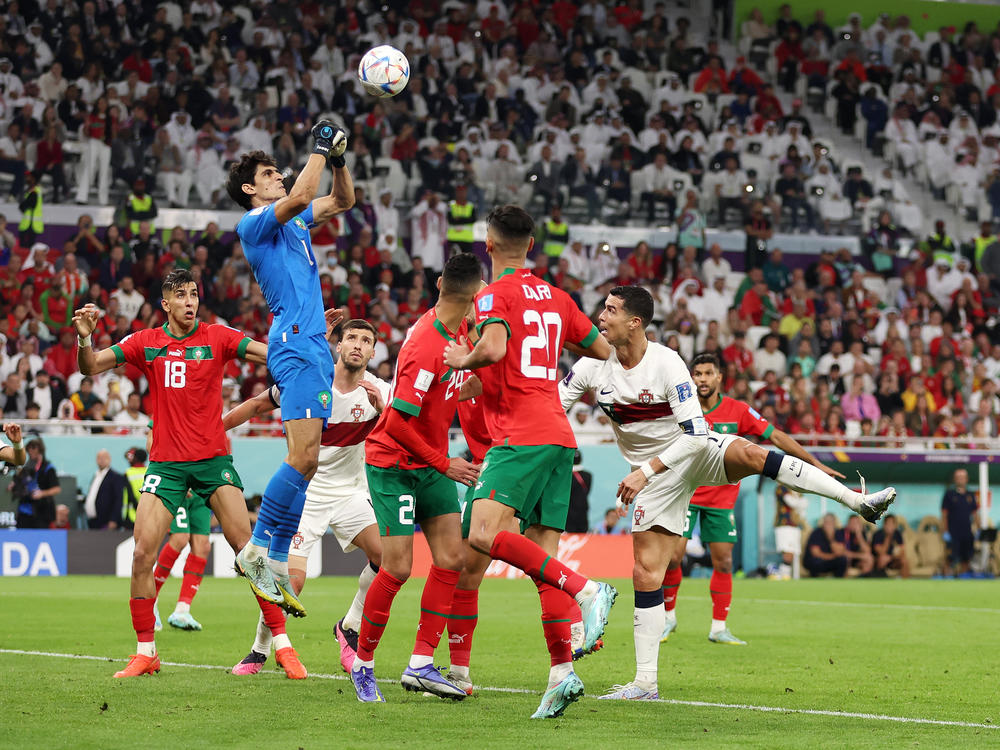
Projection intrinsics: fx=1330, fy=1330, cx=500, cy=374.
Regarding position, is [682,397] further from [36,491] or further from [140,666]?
[36,491]

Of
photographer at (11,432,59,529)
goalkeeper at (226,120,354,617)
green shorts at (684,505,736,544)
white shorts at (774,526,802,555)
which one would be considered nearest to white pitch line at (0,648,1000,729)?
goalkeeper at (226,120,354,617)

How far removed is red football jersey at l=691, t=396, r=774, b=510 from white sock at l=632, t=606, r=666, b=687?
378cm

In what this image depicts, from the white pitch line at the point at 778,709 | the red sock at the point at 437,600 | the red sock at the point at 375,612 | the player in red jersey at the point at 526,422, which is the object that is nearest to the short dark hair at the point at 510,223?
the player in red jersey at the point at 526,422

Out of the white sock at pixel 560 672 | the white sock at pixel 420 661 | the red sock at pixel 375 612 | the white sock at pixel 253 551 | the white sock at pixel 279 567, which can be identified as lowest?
the white sock at pixel 420 661

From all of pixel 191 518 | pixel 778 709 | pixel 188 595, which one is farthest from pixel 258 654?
pixel 191 518

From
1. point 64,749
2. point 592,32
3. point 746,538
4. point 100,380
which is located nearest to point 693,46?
point 592,32

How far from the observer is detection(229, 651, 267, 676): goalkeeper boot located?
9.34 metres

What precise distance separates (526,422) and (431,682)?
171cm

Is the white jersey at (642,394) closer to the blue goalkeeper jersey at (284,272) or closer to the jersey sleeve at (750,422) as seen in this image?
the blue goalkeeper jersey at (284,272)

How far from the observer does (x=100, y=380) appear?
22031 millimetres

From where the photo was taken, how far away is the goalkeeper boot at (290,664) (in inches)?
358

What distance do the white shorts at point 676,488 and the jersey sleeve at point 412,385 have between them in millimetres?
1869

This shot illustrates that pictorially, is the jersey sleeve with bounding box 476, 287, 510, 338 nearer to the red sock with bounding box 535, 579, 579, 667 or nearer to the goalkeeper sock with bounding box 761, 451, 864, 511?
the red sock with bounding box 535, 579, 579, 667

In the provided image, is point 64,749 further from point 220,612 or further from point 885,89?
point 885,89
